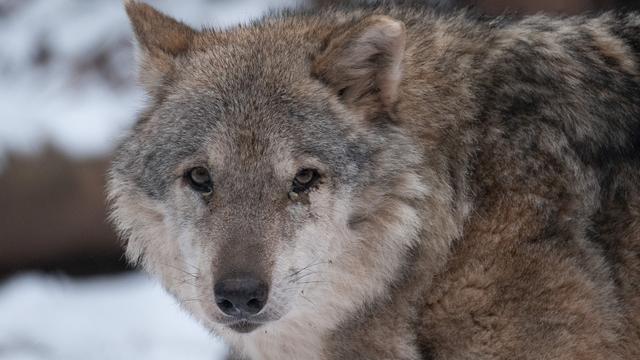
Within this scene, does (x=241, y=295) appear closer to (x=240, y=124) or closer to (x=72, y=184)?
(x=240, y=124)

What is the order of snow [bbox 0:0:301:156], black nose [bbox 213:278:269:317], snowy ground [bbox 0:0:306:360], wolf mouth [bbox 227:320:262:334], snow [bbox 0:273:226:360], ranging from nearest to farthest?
black nose [bbox 213:278:269:317] → wolf mouth [bbox 227:320:262:334] → snow [bbox 0:273:226:360] → snowy ground [bbox 0:0:306:360] → snow [bbox 0:0:301:156]

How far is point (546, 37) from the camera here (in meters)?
5.54

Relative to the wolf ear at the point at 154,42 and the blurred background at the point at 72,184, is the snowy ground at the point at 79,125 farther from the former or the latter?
the wolf ear at the point at 154,42

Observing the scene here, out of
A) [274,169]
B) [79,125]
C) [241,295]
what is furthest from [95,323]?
[241,295]

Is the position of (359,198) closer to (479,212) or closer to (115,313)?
(479,212)

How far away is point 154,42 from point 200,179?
0.82 m

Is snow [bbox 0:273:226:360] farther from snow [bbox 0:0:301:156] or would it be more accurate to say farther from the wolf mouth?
the wolf mouth

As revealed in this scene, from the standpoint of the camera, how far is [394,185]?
5195 millimetres

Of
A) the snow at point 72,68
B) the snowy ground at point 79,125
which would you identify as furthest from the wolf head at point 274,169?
the snow at point 72,68

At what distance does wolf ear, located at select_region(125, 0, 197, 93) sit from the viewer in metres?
5.50

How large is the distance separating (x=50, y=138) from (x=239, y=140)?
18.1ft

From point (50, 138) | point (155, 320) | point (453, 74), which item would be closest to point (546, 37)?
point (453, 74)

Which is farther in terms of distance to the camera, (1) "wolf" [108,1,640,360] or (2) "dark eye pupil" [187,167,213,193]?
(2) "dark eye pupil" [187,167,213,193]

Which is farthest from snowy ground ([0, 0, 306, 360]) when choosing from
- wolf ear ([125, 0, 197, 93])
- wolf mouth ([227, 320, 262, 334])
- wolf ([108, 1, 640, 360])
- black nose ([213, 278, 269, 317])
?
black nose ([213, 278, 269, 317])
